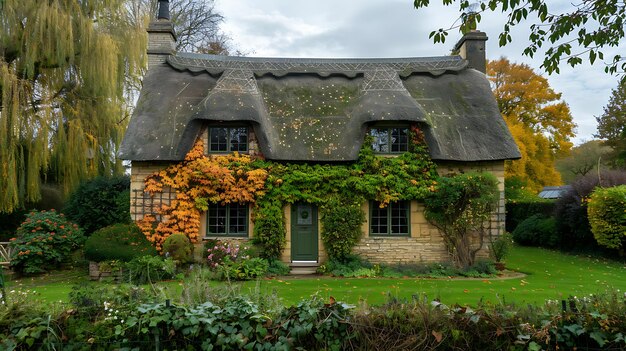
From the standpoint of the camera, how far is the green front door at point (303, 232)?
538 inches

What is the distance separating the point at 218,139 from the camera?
13.9 meters

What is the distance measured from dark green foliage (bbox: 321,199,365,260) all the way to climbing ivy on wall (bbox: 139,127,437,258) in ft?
0.10

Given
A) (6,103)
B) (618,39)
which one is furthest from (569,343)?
(6,103)

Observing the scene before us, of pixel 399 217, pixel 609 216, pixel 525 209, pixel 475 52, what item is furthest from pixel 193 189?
pixel 525 209

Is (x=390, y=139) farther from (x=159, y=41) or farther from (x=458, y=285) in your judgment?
(x=159, y=41)

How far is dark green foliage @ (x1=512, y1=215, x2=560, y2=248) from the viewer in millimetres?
18641

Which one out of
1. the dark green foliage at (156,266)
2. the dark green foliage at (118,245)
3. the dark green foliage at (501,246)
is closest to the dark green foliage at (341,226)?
the dark green foliage at (501,246)

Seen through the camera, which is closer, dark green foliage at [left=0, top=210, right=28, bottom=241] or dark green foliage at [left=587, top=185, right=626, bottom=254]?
dark green foliage at [left=587, top=185, right=626, bottom=254]

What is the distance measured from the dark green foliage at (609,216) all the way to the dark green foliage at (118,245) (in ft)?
45.7

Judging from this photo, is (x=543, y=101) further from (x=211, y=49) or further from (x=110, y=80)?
(x=110, y=80)

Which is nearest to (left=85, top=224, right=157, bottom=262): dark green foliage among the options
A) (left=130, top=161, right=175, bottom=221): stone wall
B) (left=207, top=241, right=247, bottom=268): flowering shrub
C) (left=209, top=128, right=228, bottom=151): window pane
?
(left=130, top=161, right=175, bottom=221): stone wall

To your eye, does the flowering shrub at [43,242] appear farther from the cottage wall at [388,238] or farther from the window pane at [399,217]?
the window pane at [399,217]

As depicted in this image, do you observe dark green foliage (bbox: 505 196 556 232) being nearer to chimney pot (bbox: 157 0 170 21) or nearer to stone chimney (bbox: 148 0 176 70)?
stone chimney (bbox: 148 0 176 70)

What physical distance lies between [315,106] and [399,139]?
9.39 ft
